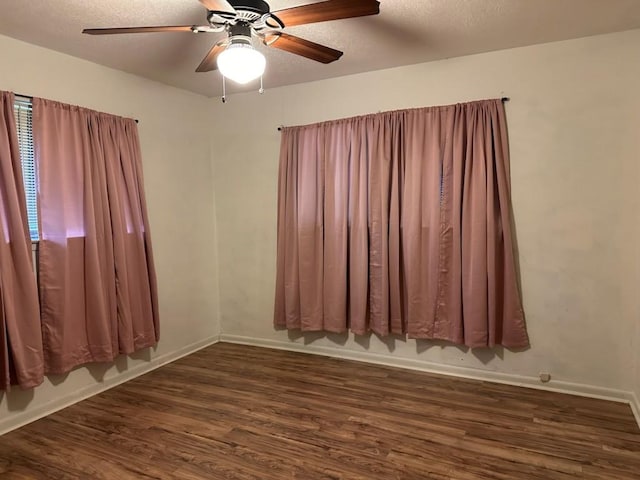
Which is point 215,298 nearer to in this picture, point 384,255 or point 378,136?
point 384,255

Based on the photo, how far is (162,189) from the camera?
3949 millimetres

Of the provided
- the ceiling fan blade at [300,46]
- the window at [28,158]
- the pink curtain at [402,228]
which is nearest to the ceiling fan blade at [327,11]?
the ceiling fan blade at [300,46]

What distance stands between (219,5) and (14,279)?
7.05 feet

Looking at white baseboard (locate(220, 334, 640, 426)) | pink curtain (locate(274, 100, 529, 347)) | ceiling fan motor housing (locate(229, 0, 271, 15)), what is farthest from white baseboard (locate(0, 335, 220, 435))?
ceiling fan motor housing (locate(229, 0, 271, 15))

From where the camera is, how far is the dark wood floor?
7.60 feet

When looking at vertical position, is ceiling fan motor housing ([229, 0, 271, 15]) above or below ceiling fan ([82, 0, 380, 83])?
above

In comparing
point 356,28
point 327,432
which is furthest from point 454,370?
point 356,28

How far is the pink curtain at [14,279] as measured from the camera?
2.64m

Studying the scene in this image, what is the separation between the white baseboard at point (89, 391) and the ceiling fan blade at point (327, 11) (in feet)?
9.76

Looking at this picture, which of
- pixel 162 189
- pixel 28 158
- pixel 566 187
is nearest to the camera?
pixel 28 158

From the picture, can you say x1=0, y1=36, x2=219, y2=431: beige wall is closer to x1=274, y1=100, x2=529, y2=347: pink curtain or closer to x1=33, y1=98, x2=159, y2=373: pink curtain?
x1=33, y1=98, x2=159, y2=373: pink curtain

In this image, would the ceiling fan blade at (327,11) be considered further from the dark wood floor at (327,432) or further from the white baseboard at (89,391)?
the white baseboard at (89,391)

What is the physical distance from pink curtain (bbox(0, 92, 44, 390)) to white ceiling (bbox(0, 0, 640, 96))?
0.62 meters

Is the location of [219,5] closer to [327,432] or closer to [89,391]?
[327,432]
